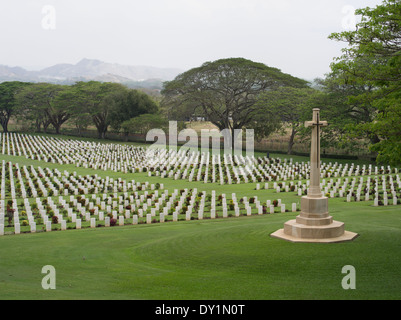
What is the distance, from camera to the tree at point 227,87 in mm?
43031

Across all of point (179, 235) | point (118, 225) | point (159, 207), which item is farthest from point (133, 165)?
point (179, 235)

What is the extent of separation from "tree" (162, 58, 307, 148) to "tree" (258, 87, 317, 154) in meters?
1.24

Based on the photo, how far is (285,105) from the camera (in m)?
39.7

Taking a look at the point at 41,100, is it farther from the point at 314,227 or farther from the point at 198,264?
the point at 198,264

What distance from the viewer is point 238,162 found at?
31.8m

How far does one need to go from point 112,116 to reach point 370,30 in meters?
48.8

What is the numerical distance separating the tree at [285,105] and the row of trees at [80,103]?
19.2m

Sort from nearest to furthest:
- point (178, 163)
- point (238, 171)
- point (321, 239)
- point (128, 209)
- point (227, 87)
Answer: point (321, 239)
point (128, 209)
point (238, 171)
point (178, 163)
point (227, 87)

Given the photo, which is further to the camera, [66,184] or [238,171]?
[238,171]

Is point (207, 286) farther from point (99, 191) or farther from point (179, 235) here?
point (99, 191)

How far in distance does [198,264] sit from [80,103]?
53942mm

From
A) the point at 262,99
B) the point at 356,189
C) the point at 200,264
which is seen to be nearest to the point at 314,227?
the point at 200,264

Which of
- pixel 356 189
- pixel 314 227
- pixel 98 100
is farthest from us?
pixel 98 100

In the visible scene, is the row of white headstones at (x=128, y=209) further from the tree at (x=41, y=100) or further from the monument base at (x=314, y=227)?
the tree at (x=41, y=100)
